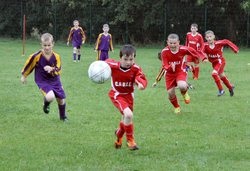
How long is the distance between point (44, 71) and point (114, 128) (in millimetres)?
1616

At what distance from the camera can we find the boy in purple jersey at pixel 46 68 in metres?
9.67

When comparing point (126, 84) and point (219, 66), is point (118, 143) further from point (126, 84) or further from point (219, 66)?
point (219, 66)

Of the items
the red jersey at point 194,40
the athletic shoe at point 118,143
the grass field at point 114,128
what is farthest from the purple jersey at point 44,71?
the red jersey at point 194,40

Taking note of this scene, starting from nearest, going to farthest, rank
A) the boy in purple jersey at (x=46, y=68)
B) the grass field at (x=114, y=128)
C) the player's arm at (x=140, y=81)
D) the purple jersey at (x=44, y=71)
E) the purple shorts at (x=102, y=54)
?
the grass field at (x=114, y=128) → the player's arm at (x=140, y=81) → the boy in purple jersey at (x=46, y=68) → the purple jersey at (x=44, y=71) → the purple shorts at (x=102, y=54)

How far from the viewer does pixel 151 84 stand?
55.6ft

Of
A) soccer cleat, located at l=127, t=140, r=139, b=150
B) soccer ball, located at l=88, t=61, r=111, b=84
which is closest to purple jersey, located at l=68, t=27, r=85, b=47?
soccer ball, located at l=88, t=61, r=111, b=84

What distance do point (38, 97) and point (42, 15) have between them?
3169 centimetres

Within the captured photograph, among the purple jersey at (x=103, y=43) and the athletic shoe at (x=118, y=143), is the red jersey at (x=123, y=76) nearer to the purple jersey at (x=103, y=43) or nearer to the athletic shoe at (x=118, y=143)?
the athletic shoe at (x=118, y=143)

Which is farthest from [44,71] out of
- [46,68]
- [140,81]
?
[140,81]

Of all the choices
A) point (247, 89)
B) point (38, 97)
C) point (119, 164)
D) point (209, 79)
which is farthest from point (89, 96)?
point (119, 164)

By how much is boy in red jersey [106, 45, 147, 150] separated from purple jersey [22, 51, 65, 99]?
6.64 feet

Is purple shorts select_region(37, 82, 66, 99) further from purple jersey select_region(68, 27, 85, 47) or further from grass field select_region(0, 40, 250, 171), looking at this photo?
purple jersey select_region(68, 27, 85, 47)

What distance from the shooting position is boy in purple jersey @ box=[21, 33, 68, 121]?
967 centimetres

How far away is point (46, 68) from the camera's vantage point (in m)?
9.62
